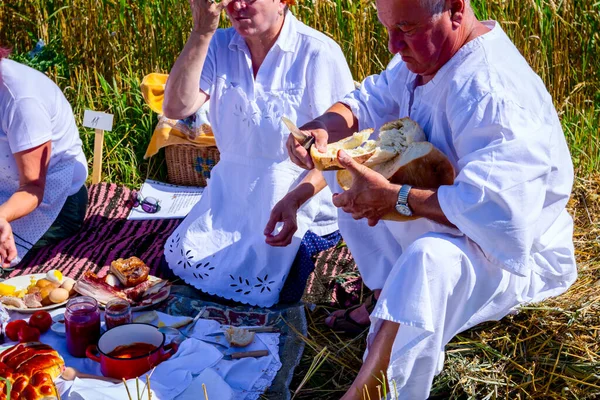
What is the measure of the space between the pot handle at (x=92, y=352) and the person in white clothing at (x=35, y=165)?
737 mm

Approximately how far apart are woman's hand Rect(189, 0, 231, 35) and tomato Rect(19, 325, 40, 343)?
5.03 feet

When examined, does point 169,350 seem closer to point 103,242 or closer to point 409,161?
point 409,161

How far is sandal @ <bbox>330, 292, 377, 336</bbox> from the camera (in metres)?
3.53

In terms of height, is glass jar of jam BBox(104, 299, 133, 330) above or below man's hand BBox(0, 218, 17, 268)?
below

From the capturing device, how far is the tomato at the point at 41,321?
3.50 metres

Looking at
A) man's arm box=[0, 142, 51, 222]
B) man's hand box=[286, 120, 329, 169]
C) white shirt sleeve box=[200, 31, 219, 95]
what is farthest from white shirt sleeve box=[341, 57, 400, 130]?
man's arm box=[0, 142, 51, 222]

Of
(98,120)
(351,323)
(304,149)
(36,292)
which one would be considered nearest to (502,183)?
(304,149)

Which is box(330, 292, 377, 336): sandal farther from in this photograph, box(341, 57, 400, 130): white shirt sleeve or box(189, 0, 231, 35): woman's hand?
box(189, 0, 231, 35): woman's hand

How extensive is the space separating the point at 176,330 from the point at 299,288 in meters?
0.73

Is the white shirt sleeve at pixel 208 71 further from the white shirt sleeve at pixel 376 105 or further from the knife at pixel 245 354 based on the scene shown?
the knife at pixel 245 354

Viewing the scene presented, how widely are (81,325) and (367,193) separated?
4.52 ft

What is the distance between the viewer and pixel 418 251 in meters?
2.60

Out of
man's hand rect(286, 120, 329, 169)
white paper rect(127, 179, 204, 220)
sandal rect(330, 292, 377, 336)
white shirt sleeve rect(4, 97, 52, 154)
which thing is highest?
man's hand rect(286, 120, 329, 169)

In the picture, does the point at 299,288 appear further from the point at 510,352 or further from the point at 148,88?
the point at 148,88
